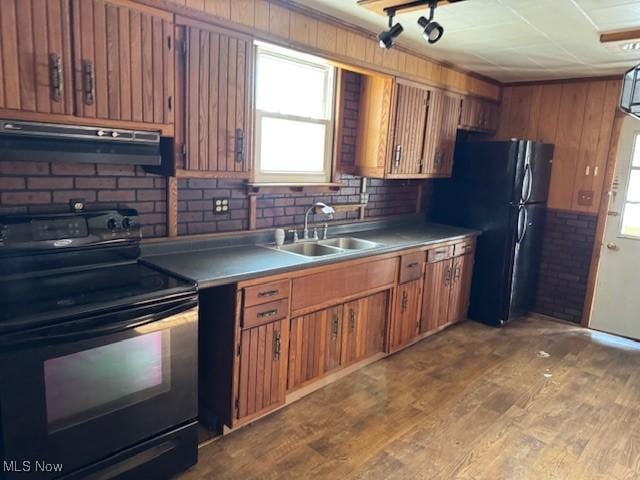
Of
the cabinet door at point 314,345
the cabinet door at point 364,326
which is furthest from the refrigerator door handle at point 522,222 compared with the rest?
the cabinet door at point 314,345

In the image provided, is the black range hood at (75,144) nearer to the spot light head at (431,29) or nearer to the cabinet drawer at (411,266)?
the spot light head at (431,29)

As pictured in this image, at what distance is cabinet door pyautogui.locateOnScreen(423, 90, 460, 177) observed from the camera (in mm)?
3834

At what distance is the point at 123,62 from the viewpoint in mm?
1994

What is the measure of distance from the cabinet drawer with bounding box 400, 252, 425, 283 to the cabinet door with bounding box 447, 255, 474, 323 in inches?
21.8

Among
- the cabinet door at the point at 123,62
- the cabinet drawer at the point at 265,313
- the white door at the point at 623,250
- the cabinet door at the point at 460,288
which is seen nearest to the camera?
the cabinet door at the point at 123,62

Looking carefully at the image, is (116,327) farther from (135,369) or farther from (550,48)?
(550,48)

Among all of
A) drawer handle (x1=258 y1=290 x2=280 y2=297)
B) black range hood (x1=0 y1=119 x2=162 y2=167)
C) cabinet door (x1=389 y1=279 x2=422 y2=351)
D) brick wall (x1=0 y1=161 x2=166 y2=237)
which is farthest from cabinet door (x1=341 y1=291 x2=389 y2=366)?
black range hood (x1=0 y1=119 x2=162 y2=167)

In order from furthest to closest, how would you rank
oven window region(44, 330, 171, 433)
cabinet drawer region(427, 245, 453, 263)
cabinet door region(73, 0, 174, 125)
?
cabinet drawer region(427, 245, 453, 263)
cabinet door region(73, 0, 174, 125)
oven window region(44, 330, 171, 433)

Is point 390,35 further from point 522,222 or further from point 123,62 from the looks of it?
point 522,222

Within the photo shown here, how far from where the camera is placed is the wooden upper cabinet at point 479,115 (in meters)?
4.25

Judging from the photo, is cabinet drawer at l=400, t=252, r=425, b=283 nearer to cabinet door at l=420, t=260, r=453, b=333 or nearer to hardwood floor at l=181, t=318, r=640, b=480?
cabinet door at l=420, t=260, r=453, b=333

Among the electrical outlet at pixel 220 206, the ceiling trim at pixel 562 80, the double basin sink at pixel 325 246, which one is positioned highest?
the ceiling trim at pixel 562 80

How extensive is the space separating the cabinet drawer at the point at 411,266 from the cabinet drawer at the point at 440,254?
11 cm

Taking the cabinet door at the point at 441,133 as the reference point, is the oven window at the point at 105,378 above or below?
below
